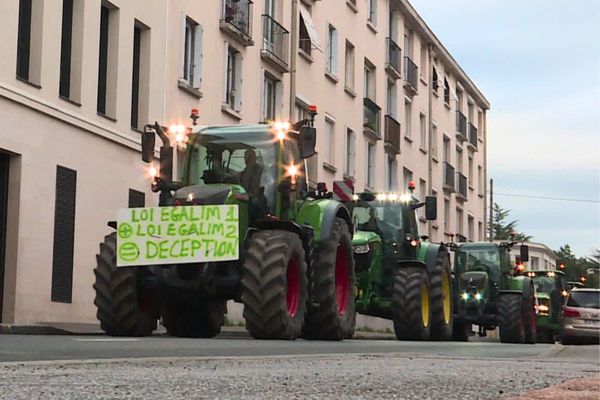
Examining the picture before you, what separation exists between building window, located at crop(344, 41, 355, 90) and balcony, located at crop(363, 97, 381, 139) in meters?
1.26

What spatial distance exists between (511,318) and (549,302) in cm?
879

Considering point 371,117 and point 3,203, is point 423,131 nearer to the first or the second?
point 371,117

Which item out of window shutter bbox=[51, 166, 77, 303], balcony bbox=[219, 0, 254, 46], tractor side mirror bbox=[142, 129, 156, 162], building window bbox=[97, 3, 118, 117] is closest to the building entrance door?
window shutter bbox=[51, 166, 77, 303]

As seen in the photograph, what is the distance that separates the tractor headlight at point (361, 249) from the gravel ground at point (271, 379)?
10.3 m

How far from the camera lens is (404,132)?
4716cm

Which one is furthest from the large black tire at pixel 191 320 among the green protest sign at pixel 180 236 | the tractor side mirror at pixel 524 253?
the tractor side mirror at pixel 524 253

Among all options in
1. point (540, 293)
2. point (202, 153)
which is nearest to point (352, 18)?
point (540, 293)

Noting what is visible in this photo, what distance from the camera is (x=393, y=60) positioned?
45062mm

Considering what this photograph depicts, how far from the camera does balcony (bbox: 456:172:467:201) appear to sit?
56781 mm

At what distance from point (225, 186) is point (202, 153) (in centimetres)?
98

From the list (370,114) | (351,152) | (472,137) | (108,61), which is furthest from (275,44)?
(472,137)

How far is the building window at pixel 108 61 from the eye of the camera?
80.2ft

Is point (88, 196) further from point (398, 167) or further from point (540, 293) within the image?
point (398, 167)

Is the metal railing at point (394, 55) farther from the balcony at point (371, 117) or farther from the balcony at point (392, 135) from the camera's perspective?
the balcony at point (371, 117)
